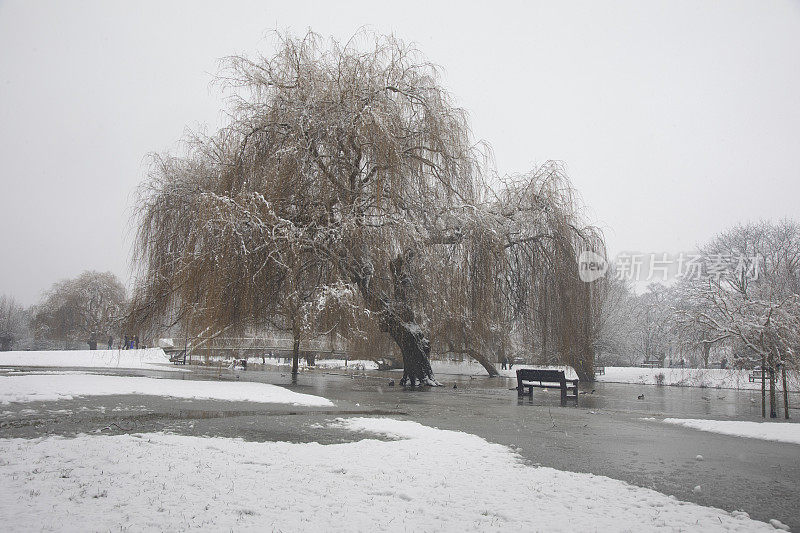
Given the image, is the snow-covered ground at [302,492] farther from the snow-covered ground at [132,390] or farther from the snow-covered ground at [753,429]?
the snow-covered ground at [753,429]

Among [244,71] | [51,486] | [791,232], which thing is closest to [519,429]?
[51,486]

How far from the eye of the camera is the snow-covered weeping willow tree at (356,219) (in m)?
14.2

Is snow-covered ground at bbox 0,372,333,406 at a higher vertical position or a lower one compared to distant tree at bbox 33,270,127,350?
lower

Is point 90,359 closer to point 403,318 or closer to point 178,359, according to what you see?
point 178,359

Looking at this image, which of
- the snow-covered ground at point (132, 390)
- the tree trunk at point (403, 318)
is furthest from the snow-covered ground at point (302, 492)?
the tree trunk at point (403, 318)

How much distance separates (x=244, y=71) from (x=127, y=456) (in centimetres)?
1415

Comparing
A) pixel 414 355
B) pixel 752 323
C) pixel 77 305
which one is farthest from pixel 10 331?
pixel 752 323

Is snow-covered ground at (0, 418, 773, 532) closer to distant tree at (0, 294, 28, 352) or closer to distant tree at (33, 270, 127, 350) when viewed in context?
distant tree at (33, 270, 127, 350)

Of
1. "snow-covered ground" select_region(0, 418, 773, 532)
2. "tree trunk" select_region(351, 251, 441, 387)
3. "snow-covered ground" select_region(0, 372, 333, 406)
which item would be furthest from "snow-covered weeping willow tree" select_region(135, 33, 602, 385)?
"snow-covered ground" select_region(0, 418, 773, 532)

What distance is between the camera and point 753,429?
10.0 metres

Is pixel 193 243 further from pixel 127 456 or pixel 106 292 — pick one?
pixel 106 292

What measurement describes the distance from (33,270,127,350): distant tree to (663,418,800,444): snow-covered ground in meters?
52.6

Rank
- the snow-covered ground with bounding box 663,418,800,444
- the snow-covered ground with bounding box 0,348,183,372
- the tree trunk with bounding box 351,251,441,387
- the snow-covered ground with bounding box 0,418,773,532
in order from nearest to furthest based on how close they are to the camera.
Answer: the snow-covered ground with bounding box 0,418,773,532 < the snow-covered ground with bounding box 663,418,800,444 < the tree trunk with bounding box 351,251,441,387 < the snow-covered ground with bounding box 0,348,183,372

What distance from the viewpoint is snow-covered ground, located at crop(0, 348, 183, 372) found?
2708 cm
